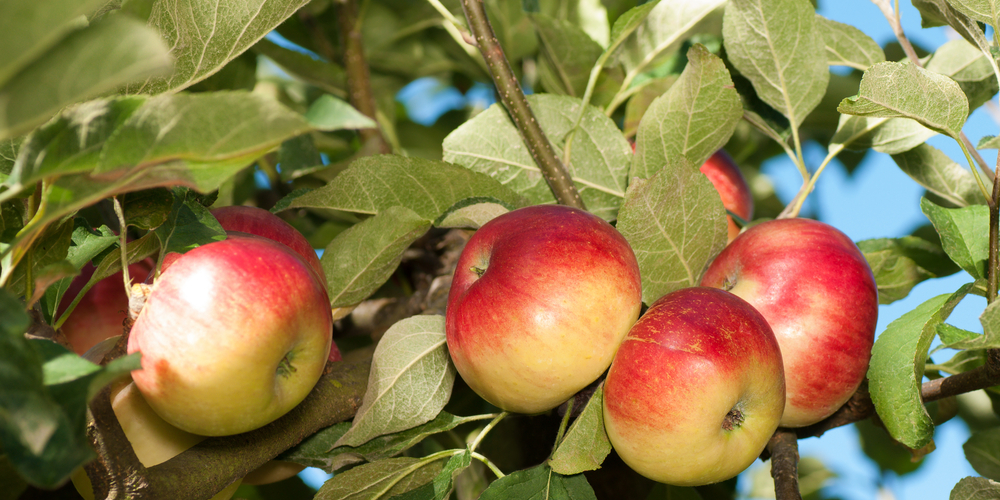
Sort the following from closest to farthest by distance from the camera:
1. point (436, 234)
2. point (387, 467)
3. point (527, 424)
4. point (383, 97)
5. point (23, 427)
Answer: point (23, 427)
point (387, 467)
point (527, 424)
point (436, 234)
point (383, 97)

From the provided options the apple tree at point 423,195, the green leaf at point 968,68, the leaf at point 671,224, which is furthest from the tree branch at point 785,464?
the green leaf at point 968,68

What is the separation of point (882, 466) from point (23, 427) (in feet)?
6.39

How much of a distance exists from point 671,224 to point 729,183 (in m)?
0.41

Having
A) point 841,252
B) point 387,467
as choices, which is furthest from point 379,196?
point 841,252

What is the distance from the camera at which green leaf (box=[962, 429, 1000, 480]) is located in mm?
1050

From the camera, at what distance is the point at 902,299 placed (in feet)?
3.57

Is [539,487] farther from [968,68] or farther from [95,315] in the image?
[968,68]

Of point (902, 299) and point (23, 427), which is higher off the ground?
point (23, 427)

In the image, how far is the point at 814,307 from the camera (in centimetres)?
78

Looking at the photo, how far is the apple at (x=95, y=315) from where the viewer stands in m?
0.81

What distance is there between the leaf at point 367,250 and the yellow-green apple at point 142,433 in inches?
10.2

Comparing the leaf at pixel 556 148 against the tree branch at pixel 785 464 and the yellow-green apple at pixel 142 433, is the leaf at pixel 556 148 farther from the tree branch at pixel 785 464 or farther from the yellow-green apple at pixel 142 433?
the yellow-green apple at pixel 142 433

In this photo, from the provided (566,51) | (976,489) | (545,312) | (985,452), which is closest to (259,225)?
(545,312)

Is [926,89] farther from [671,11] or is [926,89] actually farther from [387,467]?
[387,467]
